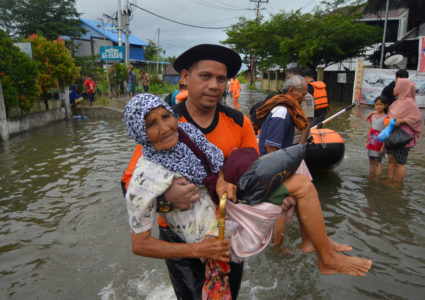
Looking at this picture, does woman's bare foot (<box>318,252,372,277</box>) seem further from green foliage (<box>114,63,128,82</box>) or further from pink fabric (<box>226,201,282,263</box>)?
green foliage (<box>114,63,128,82</box>)

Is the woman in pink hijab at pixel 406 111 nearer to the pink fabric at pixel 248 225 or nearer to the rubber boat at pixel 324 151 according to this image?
the rubber boat at pixel 324 151

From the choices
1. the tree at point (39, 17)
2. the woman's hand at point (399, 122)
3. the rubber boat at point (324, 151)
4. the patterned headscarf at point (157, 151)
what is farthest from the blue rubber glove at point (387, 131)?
the tree at point (39, 17)

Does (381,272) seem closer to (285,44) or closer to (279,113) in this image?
(279,113)

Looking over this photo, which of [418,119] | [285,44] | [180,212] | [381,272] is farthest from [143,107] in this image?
[285,44]

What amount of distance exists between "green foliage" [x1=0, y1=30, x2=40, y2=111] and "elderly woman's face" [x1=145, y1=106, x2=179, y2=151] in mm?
10715

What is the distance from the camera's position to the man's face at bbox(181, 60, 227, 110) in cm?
195

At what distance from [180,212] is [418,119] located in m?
5.30

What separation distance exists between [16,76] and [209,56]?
11.1 meters

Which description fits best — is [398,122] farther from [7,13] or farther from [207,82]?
[7,13]

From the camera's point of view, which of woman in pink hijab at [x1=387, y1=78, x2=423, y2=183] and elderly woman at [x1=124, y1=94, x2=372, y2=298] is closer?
elderly woman at [x1=124, y1=94, x2=372, y2=298]

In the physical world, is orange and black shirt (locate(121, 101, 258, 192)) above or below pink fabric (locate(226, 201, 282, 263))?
above

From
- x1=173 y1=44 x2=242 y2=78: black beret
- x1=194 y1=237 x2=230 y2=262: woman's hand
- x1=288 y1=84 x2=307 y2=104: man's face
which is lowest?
x1=194 y1=237 x2=230 y2=262: woman's hand

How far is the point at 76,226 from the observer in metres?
4.71

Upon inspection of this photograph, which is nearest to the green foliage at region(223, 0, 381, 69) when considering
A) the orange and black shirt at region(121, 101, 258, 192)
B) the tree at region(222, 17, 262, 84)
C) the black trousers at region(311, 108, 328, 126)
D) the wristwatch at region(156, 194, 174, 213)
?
the tree at region(222, 17, 262, 84)
